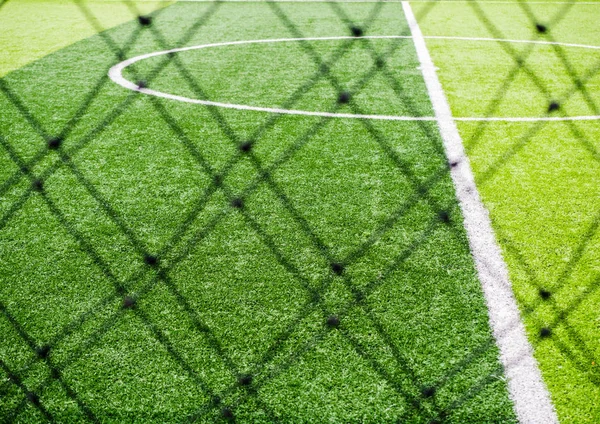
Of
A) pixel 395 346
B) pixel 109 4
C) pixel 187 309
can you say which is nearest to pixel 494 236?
pixel 395 346

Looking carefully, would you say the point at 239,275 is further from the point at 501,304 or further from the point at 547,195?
the point at 547,195

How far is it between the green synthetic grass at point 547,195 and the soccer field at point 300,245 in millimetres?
13

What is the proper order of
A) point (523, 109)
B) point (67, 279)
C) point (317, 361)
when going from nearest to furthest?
point (317, 361) → point (67, 279) → point (523, 109)

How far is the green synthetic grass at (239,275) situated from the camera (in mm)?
2111

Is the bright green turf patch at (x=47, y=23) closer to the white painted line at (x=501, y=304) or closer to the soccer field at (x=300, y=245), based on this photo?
the soccer field at (x=300, y=245)

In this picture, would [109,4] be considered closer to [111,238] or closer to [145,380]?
[111,238]

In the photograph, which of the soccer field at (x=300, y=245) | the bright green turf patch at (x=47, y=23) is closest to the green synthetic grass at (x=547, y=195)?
the soccer field at (x=300, y=245)

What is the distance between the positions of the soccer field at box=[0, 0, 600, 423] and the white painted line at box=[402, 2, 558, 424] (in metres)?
0.01

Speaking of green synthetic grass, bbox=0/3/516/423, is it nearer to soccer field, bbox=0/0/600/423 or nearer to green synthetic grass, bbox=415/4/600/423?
soccer field, bbox=0/0/600/423

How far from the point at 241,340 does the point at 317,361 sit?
1.03ft

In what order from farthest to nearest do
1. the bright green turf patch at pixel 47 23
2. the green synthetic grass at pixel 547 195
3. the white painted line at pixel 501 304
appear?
the bright green turf patch at pixel 47 23
the green synthetic grass at pixel 547 195
the white painted line at pixel 501 304

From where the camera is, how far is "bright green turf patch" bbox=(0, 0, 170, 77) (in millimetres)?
6992

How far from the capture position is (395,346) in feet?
7.57

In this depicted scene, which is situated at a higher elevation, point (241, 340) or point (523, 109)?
point (241, 340)
